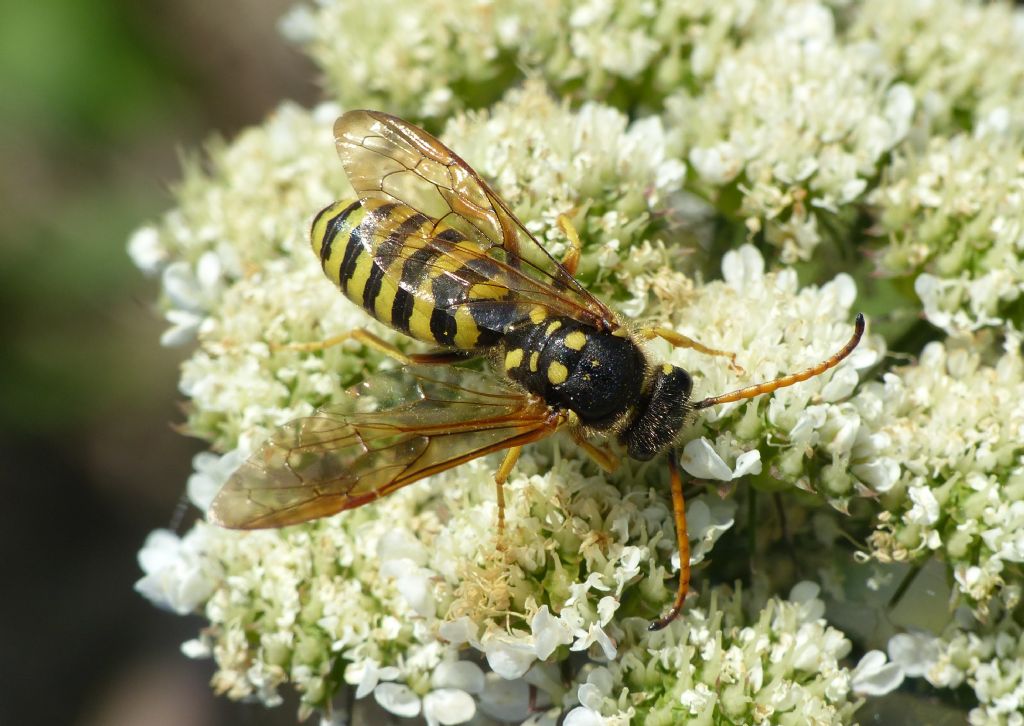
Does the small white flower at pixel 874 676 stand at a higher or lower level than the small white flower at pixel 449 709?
lower

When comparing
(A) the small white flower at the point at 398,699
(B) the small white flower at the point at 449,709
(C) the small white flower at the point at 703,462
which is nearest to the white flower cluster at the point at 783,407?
(C) the small white flower at the point at 703,462

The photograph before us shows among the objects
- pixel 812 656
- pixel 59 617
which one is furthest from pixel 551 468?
pixel 59 617

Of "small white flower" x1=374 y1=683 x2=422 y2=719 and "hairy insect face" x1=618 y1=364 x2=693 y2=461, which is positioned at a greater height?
"hairy insect face" x1=618 y1=364 x2=693 y2=461

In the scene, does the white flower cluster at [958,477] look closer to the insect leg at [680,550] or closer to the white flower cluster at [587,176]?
the insect leg at [680,550]

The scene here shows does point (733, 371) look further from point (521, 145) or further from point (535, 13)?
point (535, 13)

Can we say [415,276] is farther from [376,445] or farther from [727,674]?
[727,674]

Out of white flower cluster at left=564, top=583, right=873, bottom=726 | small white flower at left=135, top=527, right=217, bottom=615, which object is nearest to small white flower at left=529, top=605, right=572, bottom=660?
white flower cluster at left=564, top=583, right=873, bottom=726

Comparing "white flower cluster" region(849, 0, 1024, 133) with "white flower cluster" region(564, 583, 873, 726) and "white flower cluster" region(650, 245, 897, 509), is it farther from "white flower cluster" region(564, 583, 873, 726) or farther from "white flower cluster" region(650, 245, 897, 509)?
"white flower cluster" region(564, 583, 873, 726)
